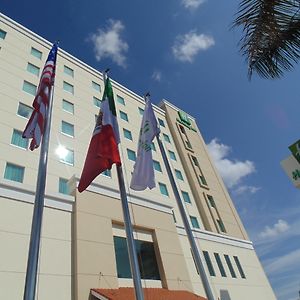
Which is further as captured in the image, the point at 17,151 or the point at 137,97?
the point at 137,97

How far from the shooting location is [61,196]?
15.6 m

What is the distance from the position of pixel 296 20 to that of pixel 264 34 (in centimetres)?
54

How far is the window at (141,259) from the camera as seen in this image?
1591cm

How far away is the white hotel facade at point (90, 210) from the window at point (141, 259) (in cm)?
6

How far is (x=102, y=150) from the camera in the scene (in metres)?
8.05

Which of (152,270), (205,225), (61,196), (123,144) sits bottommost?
(152,270)

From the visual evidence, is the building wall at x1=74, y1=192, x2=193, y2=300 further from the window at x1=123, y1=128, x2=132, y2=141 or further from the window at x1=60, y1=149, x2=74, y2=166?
the window at x1=123, y1=128, x2=132, y2=141

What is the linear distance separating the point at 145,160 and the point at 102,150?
1.76 metres

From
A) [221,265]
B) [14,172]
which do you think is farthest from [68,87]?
[221,265]

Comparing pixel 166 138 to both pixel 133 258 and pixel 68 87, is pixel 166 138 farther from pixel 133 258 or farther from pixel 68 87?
pixel 133 258

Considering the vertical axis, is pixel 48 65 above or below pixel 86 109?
below

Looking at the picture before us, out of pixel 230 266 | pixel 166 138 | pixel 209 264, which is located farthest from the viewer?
pixel 166 138

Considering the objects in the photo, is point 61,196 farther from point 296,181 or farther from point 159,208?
point 296,181

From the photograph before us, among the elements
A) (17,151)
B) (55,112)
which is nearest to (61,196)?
(17,151)
